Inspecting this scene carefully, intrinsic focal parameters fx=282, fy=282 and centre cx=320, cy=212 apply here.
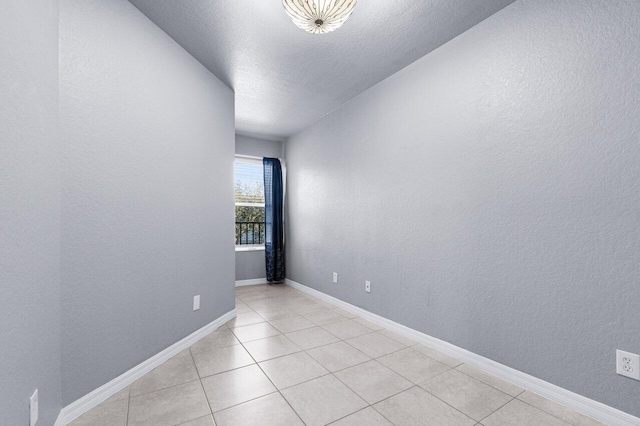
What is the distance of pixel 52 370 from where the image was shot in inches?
53.2

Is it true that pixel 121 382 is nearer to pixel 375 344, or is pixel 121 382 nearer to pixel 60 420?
pixel 60 420

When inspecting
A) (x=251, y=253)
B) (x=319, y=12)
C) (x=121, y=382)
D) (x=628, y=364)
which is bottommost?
(x=121, y=382)

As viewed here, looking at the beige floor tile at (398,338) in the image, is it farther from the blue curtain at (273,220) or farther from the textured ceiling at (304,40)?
the textured ceiling at (304,40)

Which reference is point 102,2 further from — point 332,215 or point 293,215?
point 293,215

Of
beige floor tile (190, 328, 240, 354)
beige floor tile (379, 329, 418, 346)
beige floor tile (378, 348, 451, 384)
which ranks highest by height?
beige floor tile (190, 328, 240, 354)

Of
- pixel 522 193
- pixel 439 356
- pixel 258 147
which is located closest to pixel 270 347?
pixel 439 356

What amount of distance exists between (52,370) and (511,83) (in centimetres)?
308

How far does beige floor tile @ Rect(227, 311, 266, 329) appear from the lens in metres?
2.91

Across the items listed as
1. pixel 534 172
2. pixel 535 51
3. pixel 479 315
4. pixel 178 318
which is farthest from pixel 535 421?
pixel 178 318

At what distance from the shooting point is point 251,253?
471 centimetres

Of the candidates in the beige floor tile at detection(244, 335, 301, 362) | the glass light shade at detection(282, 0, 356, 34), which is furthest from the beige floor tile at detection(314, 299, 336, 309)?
the glass light shade at detection(282, 0, 356, 34)

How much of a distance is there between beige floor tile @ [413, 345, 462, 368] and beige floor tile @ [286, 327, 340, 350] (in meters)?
0.71

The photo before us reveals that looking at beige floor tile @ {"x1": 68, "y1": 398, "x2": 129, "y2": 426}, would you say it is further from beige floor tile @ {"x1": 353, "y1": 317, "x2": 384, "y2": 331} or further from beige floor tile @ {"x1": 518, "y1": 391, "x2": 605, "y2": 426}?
beige floor tile @ {"x1": 518, "y1": 391, "x2": 605, "y2": 426}

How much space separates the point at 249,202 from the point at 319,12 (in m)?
3.60
